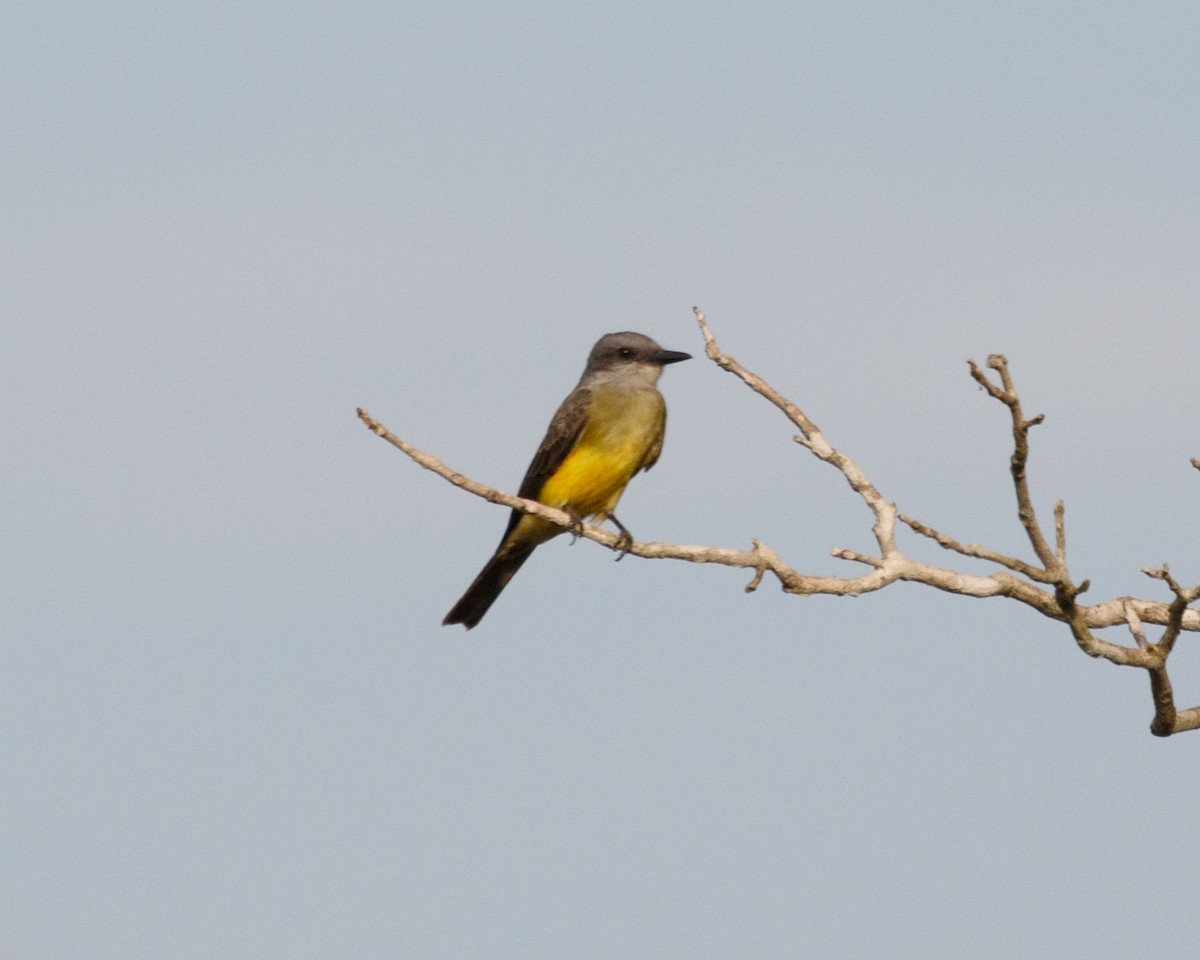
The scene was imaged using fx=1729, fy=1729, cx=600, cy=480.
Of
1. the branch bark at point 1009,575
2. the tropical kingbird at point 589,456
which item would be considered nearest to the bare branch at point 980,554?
the branch bark at point 1009,575

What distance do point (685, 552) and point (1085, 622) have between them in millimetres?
1749

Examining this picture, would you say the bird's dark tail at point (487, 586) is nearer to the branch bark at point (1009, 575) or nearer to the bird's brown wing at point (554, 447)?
the bird's brown wing at point (554, 447)

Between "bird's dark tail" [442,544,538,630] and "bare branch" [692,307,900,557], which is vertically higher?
"bare branch" [692,307,900,557]

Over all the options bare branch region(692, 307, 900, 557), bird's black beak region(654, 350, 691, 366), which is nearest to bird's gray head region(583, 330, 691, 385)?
bird's black beak region(654, 350, 691, 366)

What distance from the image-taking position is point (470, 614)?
1170 centimetres

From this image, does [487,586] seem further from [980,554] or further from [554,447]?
[980,554]

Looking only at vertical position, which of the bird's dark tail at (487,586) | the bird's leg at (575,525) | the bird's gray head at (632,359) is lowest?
the bird's dark tail at (487,586)

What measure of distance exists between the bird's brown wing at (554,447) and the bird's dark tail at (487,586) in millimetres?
222

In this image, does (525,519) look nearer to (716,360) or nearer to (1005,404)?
(716,360)

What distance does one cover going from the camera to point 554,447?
37.2ft

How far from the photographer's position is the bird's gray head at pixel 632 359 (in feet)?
39.5

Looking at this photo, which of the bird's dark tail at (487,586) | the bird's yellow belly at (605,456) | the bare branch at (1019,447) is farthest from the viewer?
the bird's dark tail at (487,586)

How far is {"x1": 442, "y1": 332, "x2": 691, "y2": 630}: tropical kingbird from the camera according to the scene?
36.5 ft

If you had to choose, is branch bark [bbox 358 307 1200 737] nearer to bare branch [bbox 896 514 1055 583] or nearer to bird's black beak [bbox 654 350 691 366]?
bare branch [bbox 896 514 1055 583]
